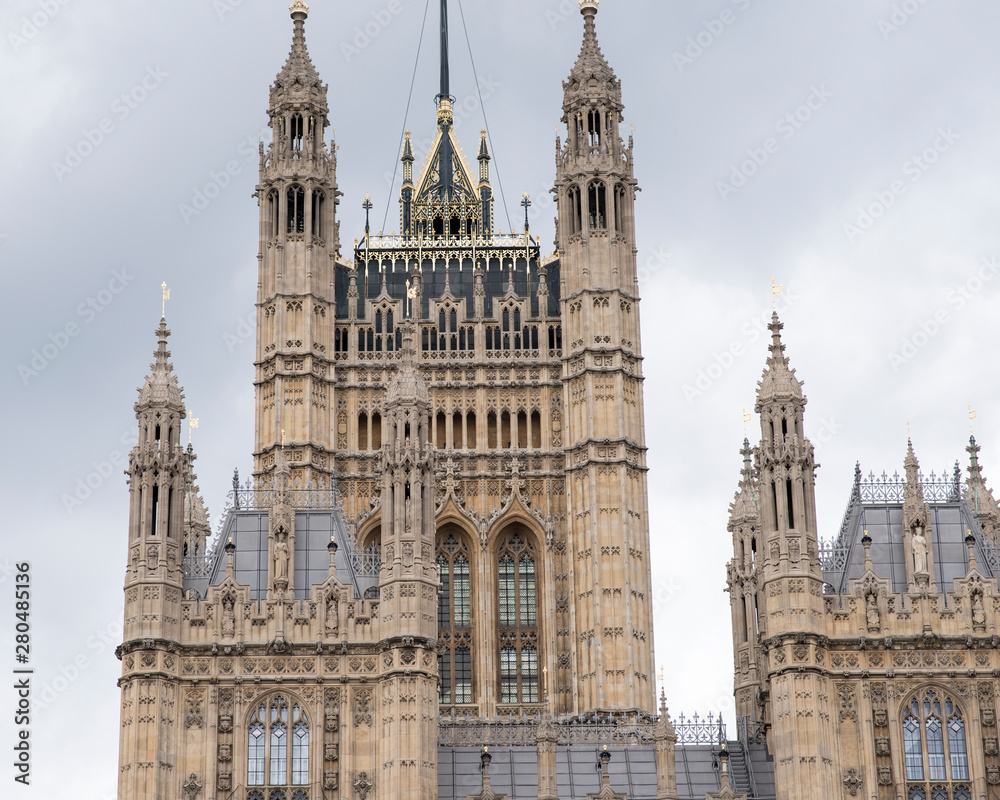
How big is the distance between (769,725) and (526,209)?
44.6 metres

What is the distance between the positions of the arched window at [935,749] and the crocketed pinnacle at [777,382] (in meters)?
9.28

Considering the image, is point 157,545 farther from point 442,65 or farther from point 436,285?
point 442,65

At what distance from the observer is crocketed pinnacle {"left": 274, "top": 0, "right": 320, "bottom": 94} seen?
110 meters

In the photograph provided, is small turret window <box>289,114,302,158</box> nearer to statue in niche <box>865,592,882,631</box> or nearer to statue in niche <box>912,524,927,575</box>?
statue in niche <box>912,524,927,575</box>

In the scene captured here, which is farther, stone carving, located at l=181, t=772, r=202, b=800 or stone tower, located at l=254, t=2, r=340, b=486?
stone tower, located at l=254, t=2, r=340, b=486

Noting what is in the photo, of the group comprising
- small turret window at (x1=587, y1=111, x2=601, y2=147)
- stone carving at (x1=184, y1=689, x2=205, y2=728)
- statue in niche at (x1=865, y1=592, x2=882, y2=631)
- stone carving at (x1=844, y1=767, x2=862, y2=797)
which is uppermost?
small turret window at (x1=587, y1=111, x2=601, y2=147)

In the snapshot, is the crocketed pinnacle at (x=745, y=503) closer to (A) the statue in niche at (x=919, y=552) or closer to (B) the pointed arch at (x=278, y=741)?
(A) the statue in niche at (x=919, y=552)

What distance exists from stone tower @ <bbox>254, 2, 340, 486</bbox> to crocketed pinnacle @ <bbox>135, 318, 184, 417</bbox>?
27.3m

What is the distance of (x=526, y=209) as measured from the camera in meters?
116

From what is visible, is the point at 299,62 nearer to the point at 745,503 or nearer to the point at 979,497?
the point at 745,503

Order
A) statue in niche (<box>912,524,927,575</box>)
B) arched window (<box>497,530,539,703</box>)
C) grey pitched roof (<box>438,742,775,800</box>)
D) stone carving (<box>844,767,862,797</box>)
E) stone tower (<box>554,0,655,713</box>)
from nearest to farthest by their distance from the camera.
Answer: stone carving (<box>844,767,862,797</box>) < statue in niche (<box>912,524,927,575</box>) < grey pitched roof (<box>438,742,775,800</box>) < stone tower (<box>554,0,655,713</box>) < arched window (<box>497,530,539,703</box>)

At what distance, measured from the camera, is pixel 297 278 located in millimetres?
107938

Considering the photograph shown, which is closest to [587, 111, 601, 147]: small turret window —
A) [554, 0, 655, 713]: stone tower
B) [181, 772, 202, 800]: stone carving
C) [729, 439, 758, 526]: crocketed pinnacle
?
[554, 0, 655, 713]: stone tower

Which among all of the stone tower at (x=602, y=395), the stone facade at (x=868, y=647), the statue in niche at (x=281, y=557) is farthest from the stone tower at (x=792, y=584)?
the stone tower at (x=602, y=395)
